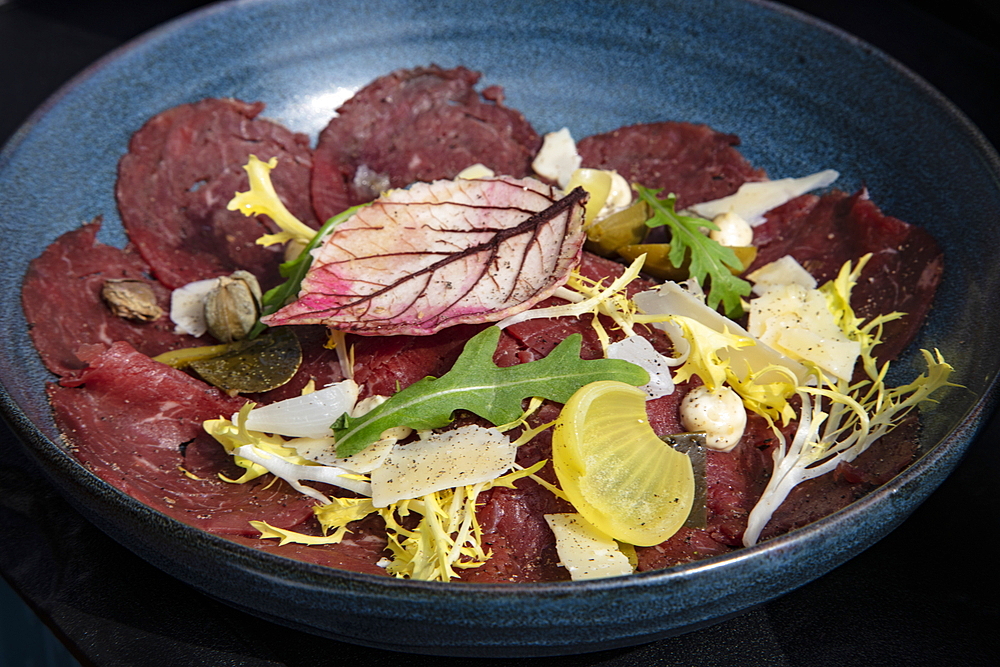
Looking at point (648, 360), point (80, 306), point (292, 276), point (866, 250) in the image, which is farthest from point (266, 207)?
point (866, 250)

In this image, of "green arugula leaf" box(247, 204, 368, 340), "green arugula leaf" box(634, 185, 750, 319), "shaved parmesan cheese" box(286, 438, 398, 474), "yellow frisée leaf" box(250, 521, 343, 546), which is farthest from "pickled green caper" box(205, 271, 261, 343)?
"green arugula leaf" box(634, 185, 750, 319)

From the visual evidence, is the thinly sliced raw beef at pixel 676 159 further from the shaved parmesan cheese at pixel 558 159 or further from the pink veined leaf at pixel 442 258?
the pink veined leaf at pixel 442 258

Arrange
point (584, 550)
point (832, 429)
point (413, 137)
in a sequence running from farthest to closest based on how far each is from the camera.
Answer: point (413, 137)
point (832, 429)
point (584, 550)

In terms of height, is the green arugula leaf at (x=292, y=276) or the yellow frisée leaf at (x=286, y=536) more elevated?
the green arugula leaf at (x=292, y=276)

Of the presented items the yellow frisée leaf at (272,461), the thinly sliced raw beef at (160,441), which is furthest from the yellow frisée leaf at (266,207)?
the yellow frisée leaf at (272,461)

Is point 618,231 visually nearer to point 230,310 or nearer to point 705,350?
point 705,350

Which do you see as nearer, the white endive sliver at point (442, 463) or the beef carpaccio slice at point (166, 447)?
the white endive sliver at point (442, 463)
